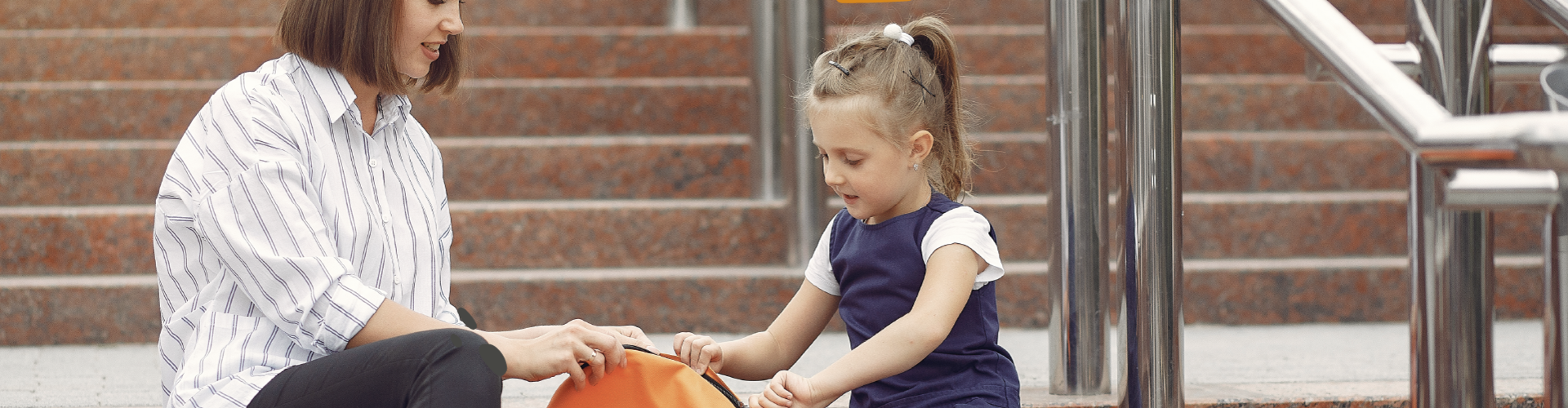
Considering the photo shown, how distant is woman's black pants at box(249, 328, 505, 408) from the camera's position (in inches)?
45.7

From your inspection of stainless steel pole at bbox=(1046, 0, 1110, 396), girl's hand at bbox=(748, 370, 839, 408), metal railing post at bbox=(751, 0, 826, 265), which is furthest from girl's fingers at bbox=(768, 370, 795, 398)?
metal railing post at bbox=(751, 0, 826, 265)

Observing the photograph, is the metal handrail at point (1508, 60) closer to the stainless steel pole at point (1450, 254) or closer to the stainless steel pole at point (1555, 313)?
the stainless steel pole at point (1450, 254)

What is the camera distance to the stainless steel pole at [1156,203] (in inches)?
53.4

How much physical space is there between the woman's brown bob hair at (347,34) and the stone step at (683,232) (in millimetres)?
1328

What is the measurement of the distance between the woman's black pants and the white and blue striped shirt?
0.17ft

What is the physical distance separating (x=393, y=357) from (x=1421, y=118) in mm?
887

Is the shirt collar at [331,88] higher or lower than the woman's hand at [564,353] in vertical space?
higher

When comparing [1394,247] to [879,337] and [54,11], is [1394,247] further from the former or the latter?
[54,11]

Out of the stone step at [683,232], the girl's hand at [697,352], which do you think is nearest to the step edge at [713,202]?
the stone step at [683,232]

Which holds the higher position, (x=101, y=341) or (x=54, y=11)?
(x=54, y=11)

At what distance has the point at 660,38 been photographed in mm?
3428

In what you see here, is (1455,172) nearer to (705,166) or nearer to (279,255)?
(279,255)

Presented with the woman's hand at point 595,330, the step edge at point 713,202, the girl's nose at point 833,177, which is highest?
the girl's nose at point 833,177

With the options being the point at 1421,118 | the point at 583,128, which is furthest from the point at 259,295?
the point at 583,128
